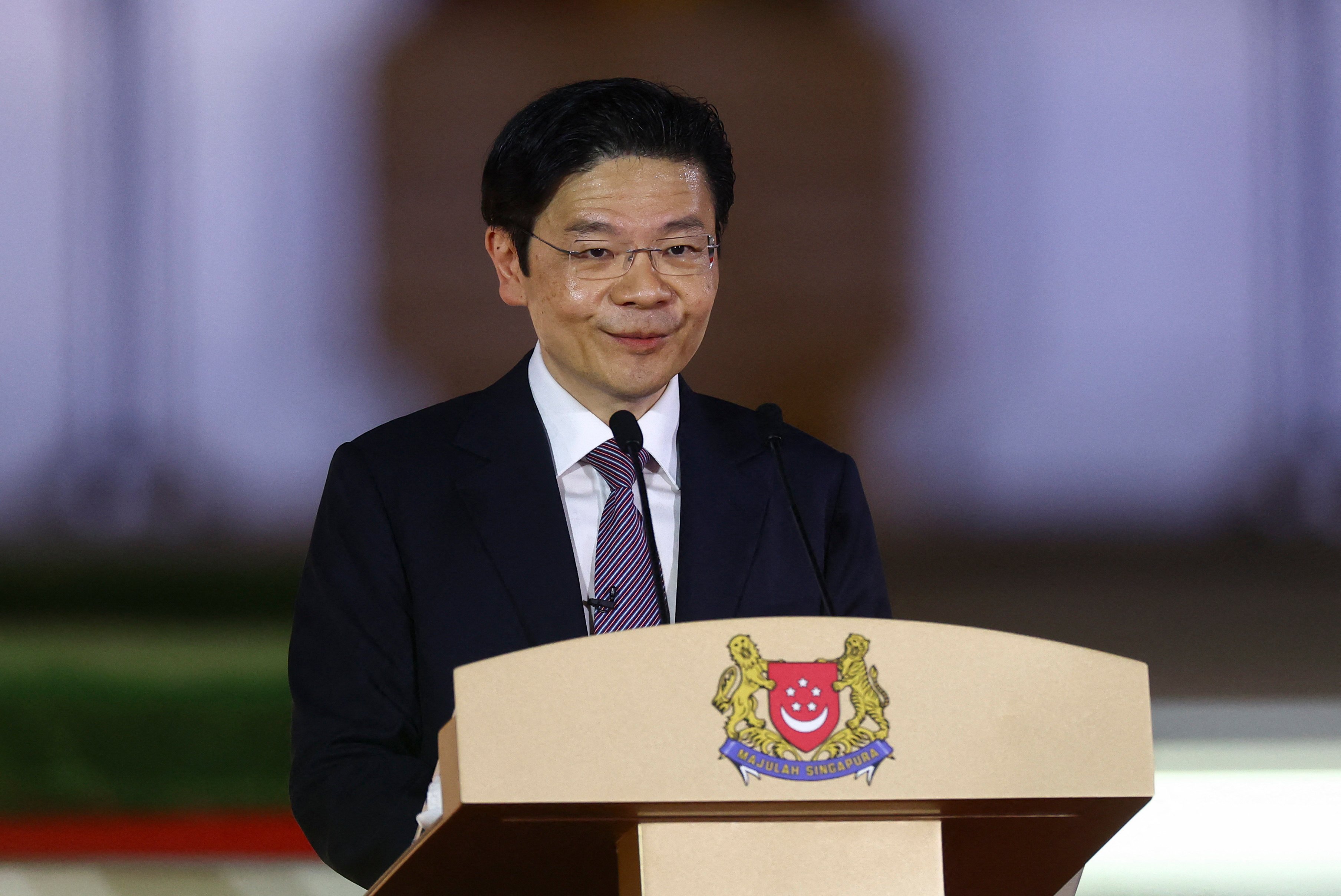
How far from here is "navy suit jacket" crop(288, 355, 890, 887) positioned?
1.47 m

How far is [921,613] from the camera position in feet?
12.5

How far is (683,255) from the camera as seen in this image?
64.4 inches

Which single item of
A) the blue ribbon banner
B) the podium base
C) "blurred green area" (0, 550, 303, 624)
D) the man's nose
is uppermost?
"blurred green area" (0, 550, 303, 624)

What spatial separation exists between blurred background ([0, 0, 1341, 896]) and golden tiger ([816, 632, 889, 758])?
2.87 metres

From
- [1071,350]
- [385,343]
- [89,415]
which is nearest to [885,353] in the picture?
[1071,350]

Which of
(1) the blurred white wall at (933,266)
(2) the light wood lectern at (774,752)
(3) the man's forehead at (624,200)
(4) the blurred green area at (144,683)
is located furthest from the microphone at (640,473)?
(1) the blurred white wall at (933,266)

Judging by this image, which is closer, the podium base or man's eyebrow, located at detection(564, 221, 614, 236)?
the podium base

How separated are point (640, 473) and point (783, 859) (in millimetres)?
511

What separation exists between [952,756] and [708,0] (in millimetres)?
3362

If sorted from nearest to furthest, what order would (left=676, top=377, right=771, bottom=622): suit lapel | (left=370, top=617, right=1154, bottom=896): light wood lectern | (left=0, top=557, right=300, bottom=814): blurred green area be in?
(left=370, top=617, right=1154, bottom=896): light wood lectern, (left=676, top=377, right=771, bottom=622): suit lapel, (left=0, top=557, right=300, bottom=814): blurred green area

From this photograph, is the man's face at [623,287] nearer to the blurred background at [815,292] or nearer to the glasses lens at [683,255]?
the glasses lens at [683,255]

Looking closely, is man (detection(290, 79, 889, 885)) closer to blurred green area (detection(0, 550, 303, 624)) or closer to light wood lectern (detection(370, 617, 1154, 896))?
light wood lectern (detection(370, 617, 1154, 896))

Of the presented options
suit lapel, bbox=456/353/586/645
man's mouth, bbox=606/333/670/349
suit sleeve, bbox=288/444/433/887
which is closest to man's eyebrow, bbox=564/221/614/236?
man's mouth, bbox=606/333/670/349

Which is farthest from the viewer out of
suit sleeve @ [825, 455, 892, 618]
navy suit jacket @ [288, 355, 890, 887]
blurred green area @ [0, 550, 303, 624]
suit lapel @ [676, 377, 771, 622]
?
blurred green area @ [0, 550, 303, 624]
